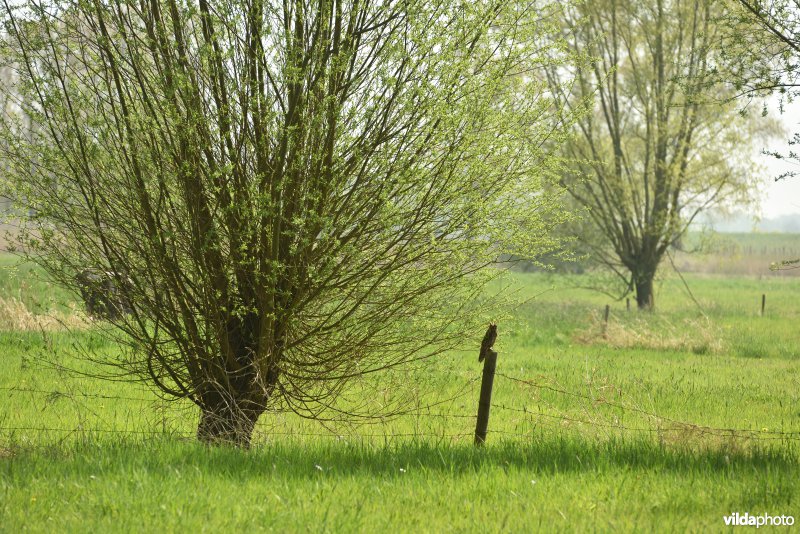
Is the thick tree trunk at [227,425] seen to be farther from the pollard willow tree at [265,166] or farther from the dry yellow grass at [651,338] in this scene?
the dry yellow grass at [651,338]

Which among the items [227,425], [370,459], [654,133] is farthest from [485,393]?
[654,133]

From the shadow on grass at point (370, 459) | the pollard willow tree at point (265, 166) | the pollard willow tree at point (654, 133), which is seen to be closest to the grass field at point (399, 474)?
the shadow on grass at point (370, 459)

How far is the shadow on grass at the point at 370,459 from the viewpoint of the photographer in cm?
605

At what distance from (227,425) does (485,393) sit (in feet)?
7.45

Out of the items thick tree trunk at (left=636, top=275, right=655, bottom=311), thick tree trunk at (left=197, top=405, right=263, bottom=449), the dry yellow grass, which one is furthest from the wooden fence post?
thick tree trunk at (left=636, top=275, right=655, bottom=311)

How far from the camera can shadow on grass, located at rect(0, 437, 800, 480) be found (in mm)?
6051

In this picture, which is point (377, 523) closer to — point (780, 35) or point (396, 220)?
point (396, 220)

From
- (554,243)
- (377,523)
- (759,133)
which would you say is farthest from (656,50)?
(377,523)

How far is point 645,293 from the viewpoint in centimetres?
2783

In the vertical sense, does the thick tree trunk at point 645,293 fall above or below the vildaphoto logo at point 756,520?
above

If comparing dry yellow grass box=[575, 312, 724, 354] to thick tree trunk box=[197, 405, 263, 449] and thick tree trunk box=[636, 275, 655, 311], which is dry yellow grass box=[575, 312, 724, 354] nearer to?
thick tree trunk box=[636, 275, 655, 311]

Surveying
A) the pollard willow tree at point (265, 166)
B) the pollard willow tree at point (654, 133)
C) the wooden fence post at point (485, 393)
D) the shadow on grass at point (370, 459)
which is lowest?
the shadow on grass at point (370, 459)

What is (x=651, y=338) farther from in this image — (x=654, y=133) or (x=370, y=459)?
(x=370, y=459)

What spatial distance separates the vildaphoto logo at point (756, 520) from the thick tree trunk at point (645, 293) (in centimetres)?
2230
